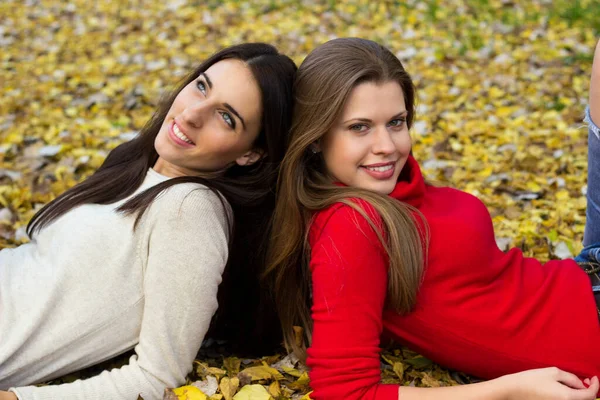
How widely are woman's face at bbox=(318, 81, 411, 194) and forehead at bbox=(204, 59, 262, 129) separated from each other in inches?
10.6

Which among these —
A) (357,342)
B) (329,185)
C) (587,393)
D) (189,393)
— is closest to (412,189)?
(329,185)

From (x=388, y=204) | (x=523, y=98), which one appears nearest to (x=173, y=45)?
(x=523, y=98)

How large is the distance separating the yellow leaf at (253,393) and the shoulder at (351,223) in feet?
1.85

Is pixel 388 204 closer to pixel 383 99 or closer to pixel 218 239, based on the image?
pixel 383 99

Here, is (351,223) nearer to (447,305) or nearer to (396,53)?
(447,305)

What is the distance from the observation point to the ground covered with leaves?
3.49 meters

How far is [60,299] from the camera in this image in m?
2.26

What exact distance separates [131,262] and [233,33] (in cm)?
512

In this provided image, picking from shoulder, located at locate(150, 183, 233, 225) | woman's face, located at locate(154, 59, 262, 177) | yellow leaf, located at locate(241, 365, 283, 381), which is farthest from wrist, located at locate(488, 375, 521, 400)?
woman's face, located at locate(154, 59, 262, 177)

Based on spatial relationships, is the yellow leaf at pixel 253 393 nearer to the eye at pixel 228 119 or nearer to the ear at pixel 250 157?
the ear at pixel 250 157

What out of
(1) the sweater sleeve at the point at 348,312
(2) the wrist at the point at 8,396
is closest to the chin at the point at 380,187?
(1) the sweater sleeve at the point at 348,312

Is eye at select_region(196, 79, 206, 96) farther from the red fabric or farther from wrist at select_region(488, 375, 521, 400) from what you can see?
wrist at select_region(488, 375, 521, 400)

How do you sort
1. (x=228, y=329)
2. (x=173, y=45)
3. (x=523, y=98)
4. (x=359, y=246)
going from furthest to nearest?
1. (x=173, y=45)
2. (x=523, y=98)
3. (x=228, y=329)
4. (x=359, y=246)

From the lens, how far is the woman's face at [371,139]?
2.14 m
